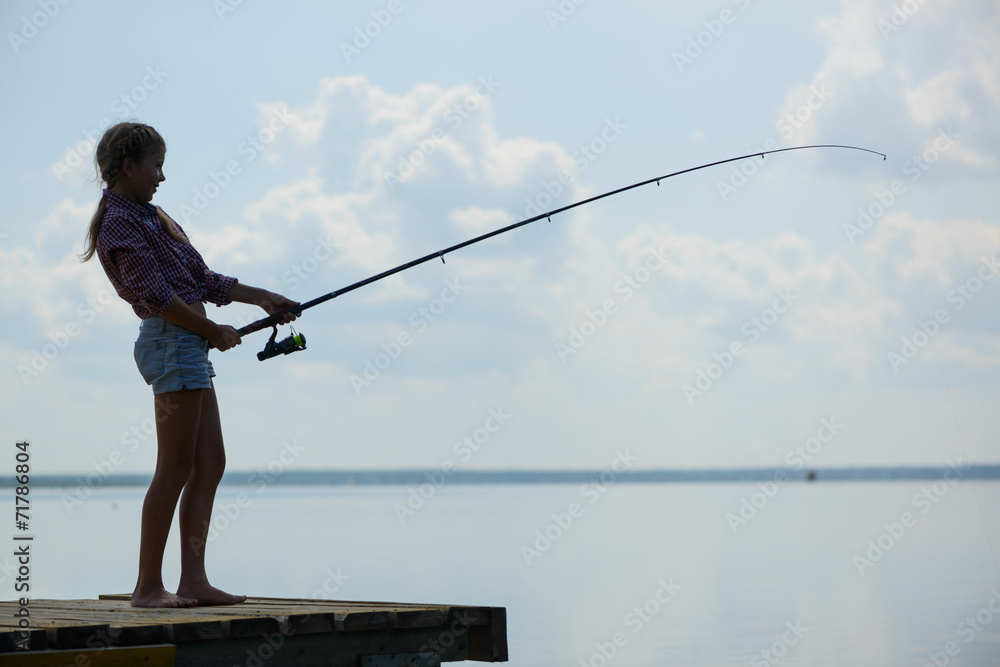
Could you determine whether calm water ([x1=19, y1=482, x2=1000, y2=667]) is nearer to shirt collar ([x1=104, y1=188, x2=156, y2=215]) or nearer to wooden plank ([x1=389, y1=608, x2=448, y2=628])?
wooden plank ([x1=389, y1=608, x2=448, y2=628])

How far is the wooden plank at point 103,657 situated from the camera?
284 centimetres

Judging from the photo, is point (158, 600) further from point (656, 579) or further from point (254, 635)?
point (656, 579)

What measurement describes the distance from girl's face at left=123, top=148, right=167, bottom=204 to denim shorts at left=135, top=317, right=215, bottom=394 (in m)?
0.42

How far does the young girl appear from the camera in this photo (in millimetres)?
3559

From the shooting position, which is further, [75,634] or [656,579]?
[656,579]

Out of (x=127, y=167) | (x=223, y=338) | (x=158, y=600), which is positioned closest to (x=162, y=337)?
(x=223, y=338)

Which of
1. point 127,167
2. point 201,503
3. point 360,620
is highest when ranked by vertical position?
point 127,167

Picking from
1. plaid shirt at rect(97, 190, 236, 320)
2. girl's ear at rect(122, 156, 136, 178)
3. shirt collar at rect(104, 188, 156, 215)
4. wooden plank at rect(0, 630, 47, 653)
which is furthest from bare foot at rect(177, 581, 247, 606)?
girl's ear at rect(122, 156, 136, 178)

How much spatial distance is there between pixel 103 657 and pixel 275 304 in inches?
56.9

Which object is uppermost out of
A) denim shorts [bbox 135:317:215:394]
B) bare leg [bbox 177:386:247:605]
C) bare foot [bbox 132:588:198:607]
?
denim shorts [bbox 135:317:215:394]

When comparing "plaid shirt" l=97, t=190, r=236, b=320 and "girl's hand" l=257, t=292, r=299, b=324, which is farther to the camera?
"girl's hand" l=257, t=292, r=299, b=324

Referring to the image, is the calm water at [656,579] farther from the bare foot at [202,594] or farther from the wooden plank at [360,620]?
the wooden plank at [360,620]

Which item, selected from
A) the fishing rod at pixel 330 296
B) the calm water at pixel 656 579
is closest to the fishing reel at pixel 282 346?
the fishing rod at pixel 330 296

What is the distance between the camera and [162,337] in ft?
11.8
